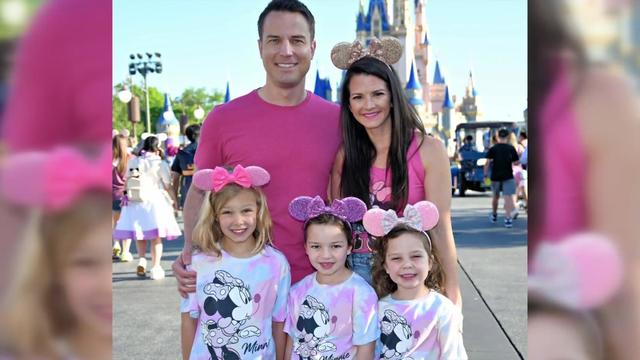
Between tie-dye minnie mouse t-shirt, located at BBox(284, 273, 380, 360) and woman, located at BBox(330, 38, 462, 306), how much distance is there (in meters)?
0.20

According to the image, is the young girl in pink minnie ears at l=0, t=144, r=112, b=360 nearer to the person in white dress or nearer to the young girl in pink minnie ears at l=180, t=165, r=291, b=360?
the young girl in pink minnie ears at l=180, t=165, r=291, b=360

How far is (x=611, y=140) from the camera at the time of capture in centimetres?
141

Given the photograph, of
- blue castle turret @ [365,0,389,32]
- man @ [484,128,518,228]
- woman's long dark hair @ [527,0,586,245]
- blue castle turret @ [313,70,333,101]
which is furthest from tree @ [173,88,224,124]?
woman's long dark hair @ [527,0,586,245]

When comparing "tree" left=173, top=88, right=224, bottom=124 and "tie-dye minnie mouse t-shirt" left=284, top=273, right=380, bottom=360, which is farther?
"tree" left=173, top=88, right=224, bottom=124

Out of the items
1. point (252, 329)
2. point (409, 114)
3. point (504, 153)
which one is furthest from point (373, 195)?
point (504, 153)

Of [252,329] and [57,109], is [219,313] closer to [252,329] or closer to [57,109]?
[252,329]

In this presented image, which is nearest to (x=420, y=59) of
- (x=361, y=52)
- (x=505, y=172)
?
(x=505, y=172)

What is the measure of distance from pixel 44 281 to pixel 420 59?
7447cm

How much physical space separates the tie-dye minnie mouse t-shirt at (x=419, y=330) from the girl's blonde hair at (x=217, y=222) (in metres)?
0.53

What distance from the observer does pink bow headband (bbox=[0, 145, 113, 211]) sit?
124cm

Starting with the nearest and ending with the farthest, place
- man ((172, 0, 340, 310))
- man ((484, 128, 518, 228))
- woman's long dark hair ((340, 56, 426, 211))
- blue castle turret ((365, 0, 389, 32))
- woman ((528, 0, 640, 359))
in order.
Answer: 1. woman ((528, 0, 640, 359))
2. woman's long dark hair ((340, 56, 426, 211))
3. man ((172, 0, 340, 310))
4. man ((484, 128, 518, 228))
5. blue castle turret ((365, 0, 389, 32))

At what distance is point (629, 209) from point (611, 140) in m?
0.14

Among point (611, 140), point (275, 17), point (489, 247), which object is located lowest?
point (489, 247)

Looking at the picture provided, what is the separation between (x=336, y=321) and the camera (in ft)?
8.48
